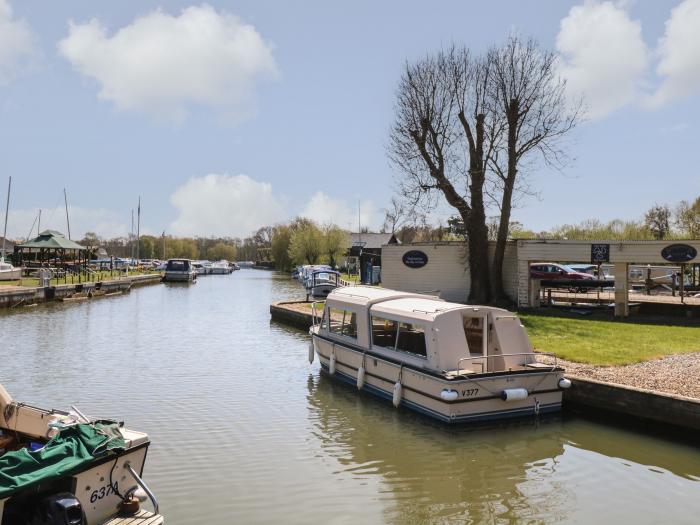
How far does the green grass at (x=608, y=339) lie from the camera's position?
16047 millimetres

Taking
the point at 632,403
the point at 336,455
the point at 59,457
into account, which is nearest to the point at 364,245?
the point at 632,403

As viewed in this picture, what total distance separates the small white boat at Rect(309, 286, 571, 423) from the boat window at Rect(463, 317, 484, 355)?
0.02 meters

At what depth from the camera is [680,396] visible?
11.4 metres

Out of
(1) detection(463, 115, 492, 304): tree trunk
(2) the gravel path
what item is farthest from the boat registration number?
(1) detection(463, 115, 492, 304): tree trunk

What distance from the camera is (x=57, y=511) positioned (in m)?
5.89

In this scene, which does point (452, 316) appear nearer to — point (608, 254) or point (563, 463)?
point (563, 463)

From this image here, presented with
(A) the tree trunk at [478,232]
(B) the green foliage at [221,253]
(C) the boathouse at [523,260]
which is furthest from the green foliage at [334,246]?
(B) the green foliage at [221,253]

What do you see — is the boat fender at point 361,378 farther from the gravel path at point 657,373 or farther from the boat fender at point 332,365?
the gravel path at point 657,373

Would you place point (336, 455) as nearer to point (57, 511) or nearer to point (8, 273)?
point (57, 511)

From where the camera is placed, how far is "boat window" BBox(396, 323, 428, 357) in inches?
526

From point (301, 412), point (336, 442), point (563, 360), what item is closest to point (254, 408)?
point (301, 412)

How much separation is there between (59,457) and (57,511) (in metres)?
0.63

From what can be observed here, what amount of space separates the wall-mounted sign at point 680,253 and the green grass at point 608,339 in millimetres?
3391

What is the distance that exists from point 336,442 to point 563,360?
7261mm
